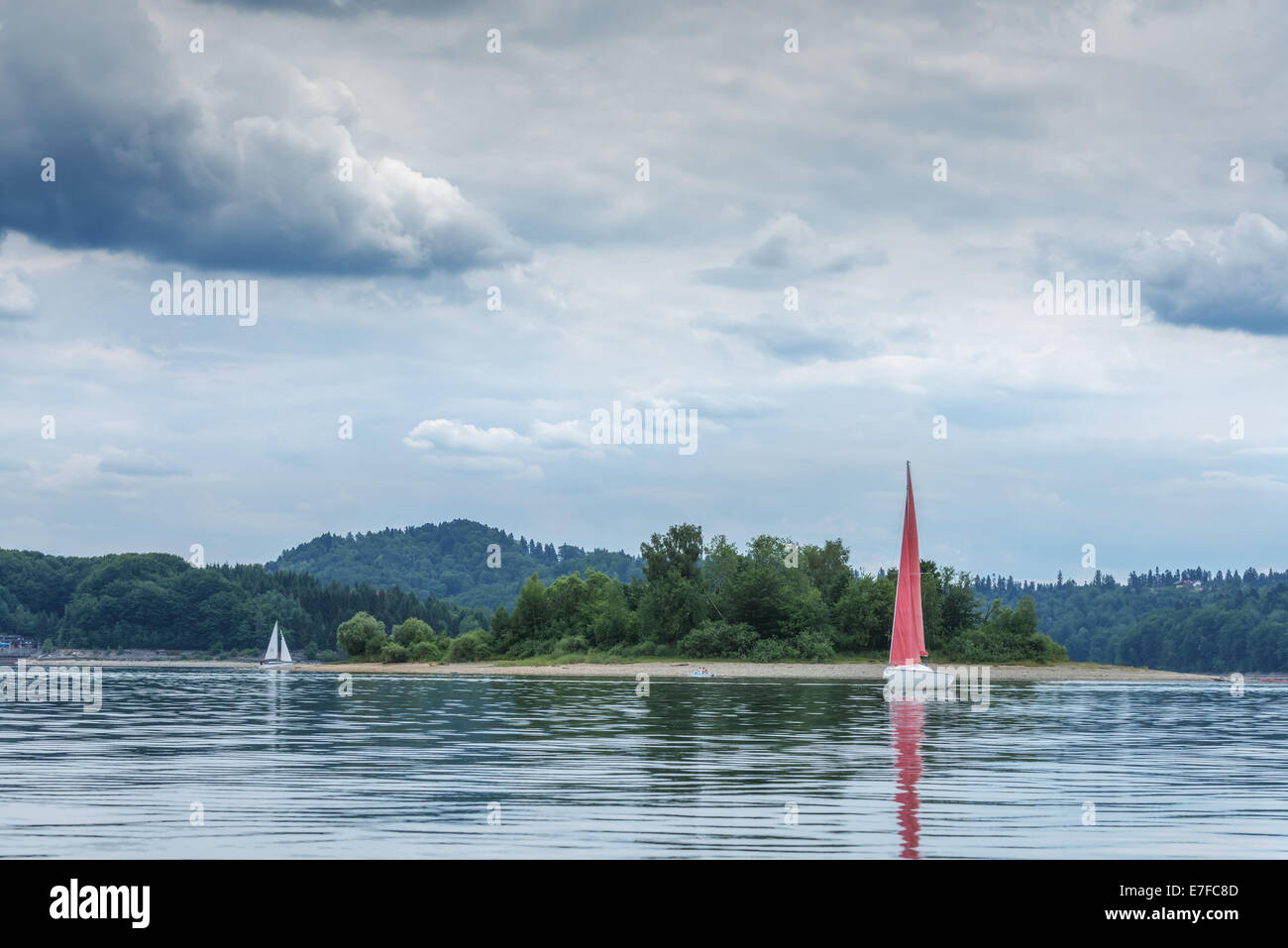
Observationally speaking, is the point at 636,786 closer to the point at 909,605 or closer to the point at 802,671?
the point at 909,605

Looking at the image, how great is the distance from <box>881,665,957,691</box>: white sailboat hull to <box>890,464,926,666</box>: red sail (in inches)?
52.3

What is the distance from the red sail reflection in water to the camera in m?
24.0

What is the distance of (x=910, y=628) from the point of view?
110875 mm

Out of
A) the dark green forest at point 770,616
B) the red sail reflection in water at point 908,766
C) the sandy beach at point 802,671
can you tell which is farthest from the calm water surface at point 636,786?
the dark green forest at point 770,616

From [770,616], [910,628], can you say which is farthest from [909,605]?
[770,616]

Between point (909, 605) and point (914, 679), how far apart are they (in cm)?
687

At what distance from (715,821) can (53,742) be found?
1261 inches

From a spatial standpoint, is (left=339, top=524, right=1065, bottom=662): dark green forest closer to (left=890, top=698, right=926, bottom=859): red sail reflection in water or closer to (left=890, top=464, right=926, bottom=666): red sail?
(left=890, top=464, right=926, bottom=666): red sail

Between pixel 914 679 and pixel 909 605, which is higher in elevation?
pixel 909 605

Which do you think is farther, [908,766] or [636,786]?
[908,766]

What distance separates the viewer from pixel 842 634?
18175 cm
